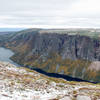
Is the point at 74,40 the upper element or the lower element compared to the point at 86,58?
upper

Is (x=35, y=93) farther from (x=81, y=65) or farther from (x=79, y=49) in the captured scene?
(x=79, y=49)

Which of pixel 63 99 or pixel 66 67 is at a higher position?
pixel 63 99

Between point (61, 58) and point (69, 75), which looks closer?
point (69, 75)

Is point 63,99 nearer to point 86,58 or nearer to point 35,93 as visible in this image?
point 35,93

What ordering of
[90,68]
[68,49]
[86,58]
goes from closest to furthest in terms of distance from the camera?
1. [90,68]
2. [86,58]
3. [68,49]

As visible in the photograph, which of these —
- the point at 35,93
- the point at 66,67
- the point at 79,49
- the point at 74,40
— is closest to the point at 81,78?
the point at 66,67

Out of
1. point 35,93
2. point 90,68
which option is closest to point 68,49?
point 90,68

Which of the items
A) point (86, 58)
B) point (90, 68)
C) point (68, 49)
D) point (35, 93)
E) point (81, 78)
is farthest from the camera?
point (68, 49)

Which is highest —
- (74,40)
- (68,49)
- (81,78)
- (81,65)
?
(74,40)

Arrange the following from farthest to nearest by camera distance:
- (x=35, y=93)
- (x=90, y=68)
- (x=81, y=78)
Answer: (x=90, y=68) → (x=81, y=78) → (x=35, y=93)

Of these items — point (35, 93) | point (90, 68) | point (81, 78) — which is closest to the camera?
point (35, 93)
